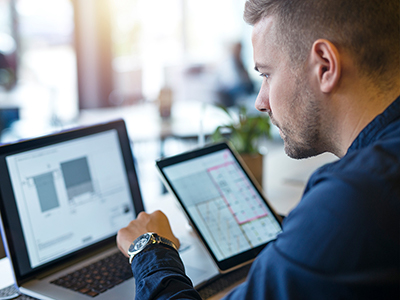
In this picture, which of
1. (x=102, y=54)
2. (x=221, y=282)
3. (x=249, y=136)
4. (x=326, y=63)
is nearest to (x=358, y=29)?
(x=326, y=63)

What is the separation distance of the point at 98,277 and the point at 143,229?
17cm

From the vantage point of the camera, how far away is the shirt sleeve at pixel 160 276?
0.69m

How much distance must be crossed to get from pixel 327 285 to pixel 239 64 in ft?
18.8

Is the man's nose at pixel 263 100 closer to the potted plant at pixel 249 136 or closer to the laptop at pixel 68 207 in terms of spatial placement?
the laptop at pixel 68 207

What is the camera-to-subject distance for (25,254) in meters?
0.91

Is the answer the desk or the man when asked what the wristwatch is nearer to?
the man

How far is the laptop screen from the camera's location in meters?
0.92

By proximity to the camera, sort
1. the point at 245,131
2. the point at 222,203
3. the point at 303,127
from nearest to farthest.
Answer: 1. the point at 303,127
2. the point at 222,203
3. the point at 245,131

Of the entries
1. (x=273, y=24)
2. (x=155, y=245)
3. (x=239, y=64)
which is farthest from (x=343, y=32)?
(x=239, y=64)

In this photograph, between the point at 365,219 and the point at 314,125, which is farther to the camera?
the point at 314,125

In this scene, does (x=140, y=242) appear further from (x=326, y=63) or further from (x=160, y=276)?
(x=326, y=63)

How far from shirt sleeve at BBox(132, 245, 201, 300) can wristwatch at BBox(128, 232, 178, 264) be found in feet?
0.04

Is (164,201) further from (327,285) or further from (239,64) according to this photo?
(239,64)

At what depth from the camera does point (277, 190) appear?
62.7 inches
